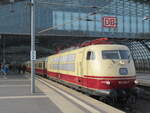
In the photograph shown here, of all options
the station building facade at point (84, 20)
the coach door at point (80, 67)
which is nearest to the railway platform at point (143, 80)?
the coach door at point (80, 67)

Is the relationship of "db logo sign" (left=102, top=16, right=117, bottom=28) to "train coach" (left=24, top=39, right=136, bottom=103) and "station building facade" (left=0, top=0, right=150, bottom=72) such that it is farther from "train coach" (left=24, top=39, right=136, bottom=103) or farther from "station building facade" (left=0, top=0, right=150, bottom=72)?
"train coach" (left=24, top=39, right=136, bottom=103)

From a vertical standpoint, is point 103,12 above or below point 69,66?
above

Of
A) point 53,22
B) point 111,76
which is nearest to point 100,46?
point 111,76

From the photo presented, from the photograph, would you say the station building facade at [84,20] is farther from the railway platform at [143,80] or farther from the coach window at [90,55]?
the coach window at [90,55]

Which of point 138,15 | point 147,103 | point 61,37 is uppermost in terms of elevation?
point 138,15

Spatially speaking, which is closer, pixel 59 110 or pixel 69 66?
pixel 59 110

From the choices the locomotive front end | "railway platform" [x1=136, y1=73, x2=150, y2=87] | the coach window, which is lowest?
"railway platform" [x1=136, y1=73, x2=150, y2=87]

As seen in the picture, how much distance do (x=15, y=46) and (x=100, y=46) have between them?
61.1m

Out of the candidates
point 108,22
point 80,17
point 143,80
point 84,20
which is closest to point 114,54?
point 143,80

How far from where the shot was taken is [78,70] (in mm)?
19359

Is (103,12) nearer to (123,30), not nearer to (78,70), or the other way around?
(123,30)

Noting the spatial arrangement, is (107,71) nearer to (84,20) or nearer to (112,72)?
(112,72)

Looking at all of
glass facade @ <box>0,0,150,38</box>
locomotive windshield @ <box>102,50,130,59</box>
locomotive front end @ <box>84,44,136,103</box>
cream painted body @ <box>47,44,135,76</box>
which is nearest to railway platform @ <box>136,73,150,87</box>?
cream painted body @ <box>47,44,135,76</box>

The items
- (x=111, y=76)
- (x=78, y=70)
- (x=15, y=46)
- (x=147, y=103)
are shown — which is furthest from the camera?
(x=15, y=46)
